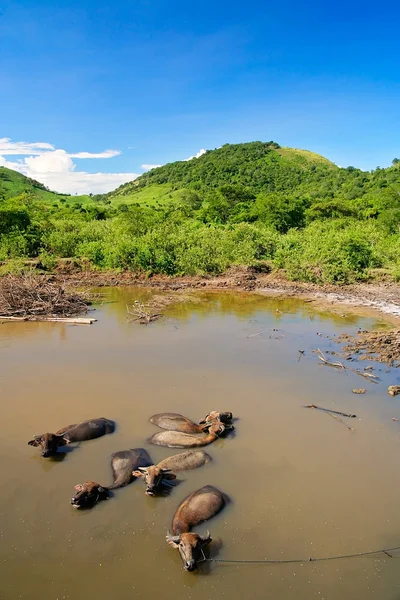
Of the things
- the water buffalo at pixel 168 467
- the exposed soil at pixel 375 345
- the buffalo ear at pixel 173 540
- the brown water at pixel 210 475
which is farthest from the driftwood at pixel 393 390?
the buffalo ear at pixel 173 540

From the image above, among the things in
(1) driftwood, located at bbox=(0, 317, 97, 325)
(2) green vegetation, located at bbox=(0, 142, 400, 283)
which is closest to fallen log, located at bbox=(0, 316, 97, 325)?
(1) driftwood, located at bbox=(0, 317, 97, 325)

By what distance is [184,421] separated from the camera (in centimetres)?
635

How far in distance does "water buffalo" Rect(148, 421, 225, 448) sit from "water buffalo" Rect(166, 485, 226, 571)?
96 centimetres

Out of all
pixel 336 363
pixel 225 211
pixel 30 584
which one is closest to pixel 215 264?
pixel 336 363

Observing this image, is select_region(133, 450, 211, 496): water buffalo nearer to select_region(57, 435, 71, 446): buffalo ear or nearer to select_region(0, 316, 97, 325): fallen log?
select_region(57, 435, 71, 446): buffalo ear

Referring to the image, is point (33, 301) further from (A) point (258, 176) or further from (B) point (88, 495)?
(A) point (258, 176)

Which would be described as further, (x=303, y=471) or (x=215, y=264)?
(x=215, y=264)

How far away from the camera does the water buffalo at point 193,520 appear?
156 inches

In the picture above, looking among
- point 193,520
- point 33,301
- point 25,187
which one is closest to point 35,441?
point 193,520

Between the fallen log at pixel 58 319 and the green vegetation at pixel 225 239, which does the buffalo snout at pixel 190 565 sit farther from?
the green vegetation at pixel 225 239

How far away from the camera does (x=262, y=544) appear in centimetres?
428

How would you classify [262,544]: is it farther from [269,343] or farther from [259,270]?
[259,270]

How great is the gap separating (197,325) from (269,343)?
2.49 metres

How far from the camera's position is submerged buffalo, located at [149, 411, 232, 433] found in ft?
20.4
